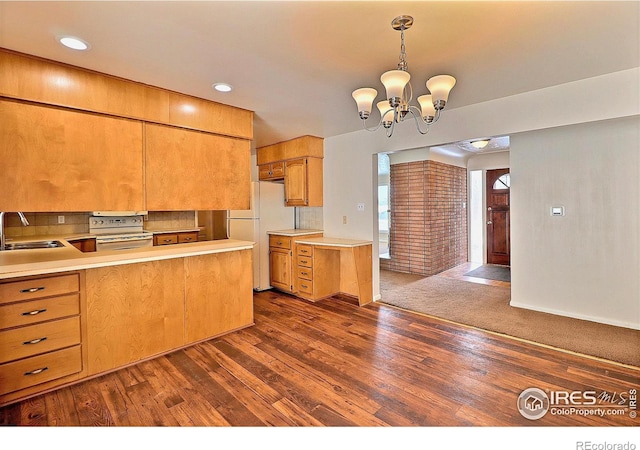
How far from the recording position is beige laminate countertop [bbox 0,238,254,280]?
80.6 inches

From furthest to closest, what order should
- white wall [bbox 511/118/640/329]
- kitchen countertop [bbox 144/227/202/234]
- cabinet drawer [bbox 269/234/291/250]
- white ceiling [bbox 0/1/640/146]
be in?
kitchen countertop [bbox 144/227/202/234] < cabinet drawer [bbox 269/234/291/250] < white wall [bbox 511/118/640/329] < white ceiling [bbox 0/1/640/146]

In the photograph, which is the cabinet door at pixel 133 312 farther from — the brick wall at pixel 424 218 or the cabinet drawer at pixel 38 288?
the brick wall at pixel 424 218

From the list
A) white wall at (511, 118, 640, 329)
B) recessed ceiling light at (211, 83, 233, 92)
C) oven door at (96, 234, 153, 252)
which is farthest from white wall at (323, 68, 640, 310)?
oven door at (96, 234, 153, 252)

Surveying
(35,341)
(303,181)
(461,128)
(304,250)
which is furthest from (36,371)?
(461,128)

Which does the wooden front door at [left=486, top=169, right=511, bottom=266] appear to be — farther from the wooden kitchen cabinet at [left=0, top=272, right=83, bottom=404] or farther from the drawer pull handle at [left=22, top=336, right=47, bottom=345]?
the drawer pull handle at [left=22, top=336, right=47, bottom=345]

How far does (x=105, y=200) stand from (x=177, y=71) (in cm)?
119

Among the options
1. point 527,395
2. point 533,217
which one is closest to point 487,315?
point 533,217

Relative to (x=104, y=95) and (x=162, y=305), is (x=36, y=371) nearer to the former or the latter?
(x=162, y=305)

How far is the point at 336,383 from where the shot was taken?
223 cm

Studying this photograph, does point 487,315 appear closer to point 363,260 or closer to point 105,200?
point 363,260

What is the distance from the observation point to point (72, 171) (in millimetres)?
2410

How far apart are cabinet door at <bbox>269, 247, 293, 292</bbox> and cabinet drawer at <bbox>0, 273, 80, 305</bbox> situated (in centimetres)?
258

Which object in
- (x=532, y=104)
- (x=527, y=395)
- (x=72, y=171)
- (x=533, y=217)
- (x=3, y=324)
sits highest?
(x=532, y=104)
